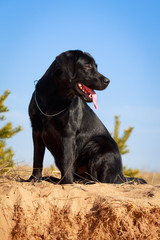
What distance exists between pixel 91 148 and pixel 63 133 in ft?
2.16

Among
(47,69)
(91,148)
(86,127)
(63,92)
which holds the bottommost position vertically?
(91,148)

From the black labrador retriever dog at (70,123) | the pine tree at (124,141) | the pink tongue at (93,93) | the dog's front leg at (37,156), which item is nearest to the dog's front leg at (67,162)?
the black labrador retriever dog at (70,123)

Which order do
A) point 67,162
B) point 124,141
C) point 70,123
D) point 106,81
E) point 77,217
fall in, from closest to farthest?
point 77,217 → point 67,162 → point 70,123 → point 106,81 → point 124,141

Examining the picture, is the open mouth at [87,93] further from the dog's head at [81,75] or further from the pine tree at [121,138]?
the pine tree at [121,138]

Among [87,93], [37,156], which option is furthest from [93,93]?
[37,156]

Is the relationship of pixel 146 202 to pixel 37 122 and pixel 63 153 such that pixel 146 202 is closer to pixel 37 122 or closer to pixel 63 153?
pixel 63 153

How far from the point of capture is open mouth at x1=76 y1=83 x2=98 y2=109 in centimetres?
457

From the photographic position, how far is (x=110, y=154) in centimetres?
490

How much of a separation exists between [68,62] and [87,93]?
541 mm

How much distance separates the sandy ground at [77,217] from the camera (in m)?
3.17

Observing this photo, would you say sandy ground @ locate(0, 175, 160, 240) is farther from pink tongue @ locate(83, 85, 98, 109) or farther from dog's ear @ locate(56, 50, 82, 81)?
dog's ear @ locate(56, 50, 82, 81)

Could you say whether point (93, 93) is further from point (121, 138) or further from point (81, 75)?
point (121, 138)

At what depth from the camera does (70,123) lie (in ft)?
14.9

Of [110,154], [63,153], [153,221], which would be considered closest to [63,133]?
[63,153]
